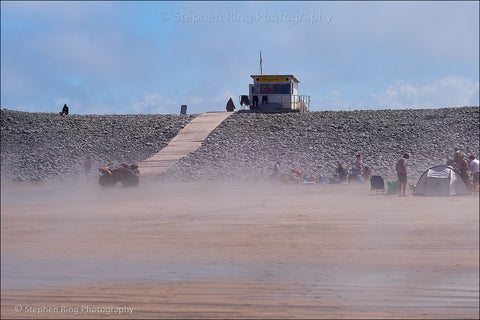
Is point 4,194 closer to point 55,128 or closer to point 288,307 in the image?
point 288,307

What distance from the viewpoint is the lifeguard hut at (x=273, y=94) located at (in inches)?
1553

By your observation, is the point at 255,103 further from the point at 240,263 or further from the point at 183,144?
the point at 240,263

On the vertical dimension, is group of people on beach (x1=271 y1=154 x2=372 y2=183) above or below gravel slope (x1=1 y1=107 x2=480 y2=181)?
below

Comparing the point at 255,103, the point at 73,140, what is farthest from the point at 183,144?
the point at 255,103

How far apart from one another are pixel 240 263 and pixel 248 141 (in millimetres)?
24645

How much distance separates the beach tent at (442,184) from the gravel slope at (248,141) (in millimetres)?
8733

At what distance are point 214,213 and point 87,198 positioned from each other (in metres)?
5.22

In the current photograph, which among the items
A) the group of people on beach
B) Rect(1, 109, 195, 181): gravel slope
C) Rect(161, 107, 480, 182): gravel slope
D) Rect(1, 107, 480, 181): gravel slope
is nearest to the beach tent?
the group of people on beach

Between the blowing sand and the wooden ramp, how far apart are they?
13.9 m

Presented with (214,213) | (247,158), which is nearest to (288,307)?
(214,213)

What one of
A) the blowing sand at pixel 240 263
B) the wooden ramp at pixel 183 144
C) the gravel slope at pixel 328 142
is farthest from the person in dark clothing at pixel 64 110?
the blowing sand at pixel 240 263

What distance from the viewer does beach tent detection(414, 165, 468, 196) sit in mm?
16344

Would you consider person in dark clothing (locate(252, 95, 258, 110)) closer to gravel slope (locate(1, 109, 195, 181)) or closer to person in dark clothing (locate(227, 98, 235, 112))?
person in dark clothing (locate(227, 98, 235, 112))

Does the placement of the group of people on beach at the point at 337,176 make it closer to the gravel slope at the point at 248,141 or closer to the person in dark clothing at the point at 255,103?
the gravel slope at the point at 248,141
